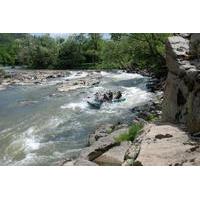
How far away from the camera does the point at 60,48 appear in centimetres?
776

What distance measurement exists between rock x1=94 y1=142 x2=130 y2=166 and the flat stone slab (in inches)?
25.4

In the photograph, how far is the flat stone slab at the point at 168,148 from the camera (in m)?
4.63

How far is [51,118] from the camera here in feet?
30.2

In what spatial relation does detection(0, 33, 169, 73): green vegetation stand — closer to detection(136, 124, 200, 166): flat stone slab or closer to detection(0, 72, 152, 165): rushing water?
detection(0, 72, 152, 165): rushing water

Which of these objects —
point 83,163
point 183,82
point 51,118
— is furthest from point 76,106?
point 183,82

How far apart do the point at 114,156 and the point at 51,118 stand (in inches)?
127

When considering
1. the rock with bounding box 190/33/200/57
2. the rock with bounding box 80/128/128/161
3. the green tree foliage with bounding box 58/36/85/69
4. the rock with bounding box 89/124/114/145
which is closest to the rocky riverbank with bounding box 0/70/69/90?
the green tree foliage with bounding box 58/36/85/69

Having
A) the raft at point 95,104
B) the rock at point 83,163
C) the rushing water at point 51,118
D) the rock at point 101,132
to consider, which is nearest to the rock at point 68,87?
the rushing water at point 51,118

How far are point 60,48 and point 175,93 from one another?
7.87 feet

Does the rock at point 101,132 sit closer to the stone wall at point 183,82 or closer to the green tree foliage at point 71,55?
the green tree foliage at point 71,55

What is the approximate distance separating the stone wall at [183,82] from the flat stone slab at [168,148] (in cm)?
25

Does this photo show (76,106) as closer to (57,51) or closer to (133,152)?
(57,51)

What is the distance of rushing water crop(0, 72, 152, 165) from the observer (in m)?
7.53
